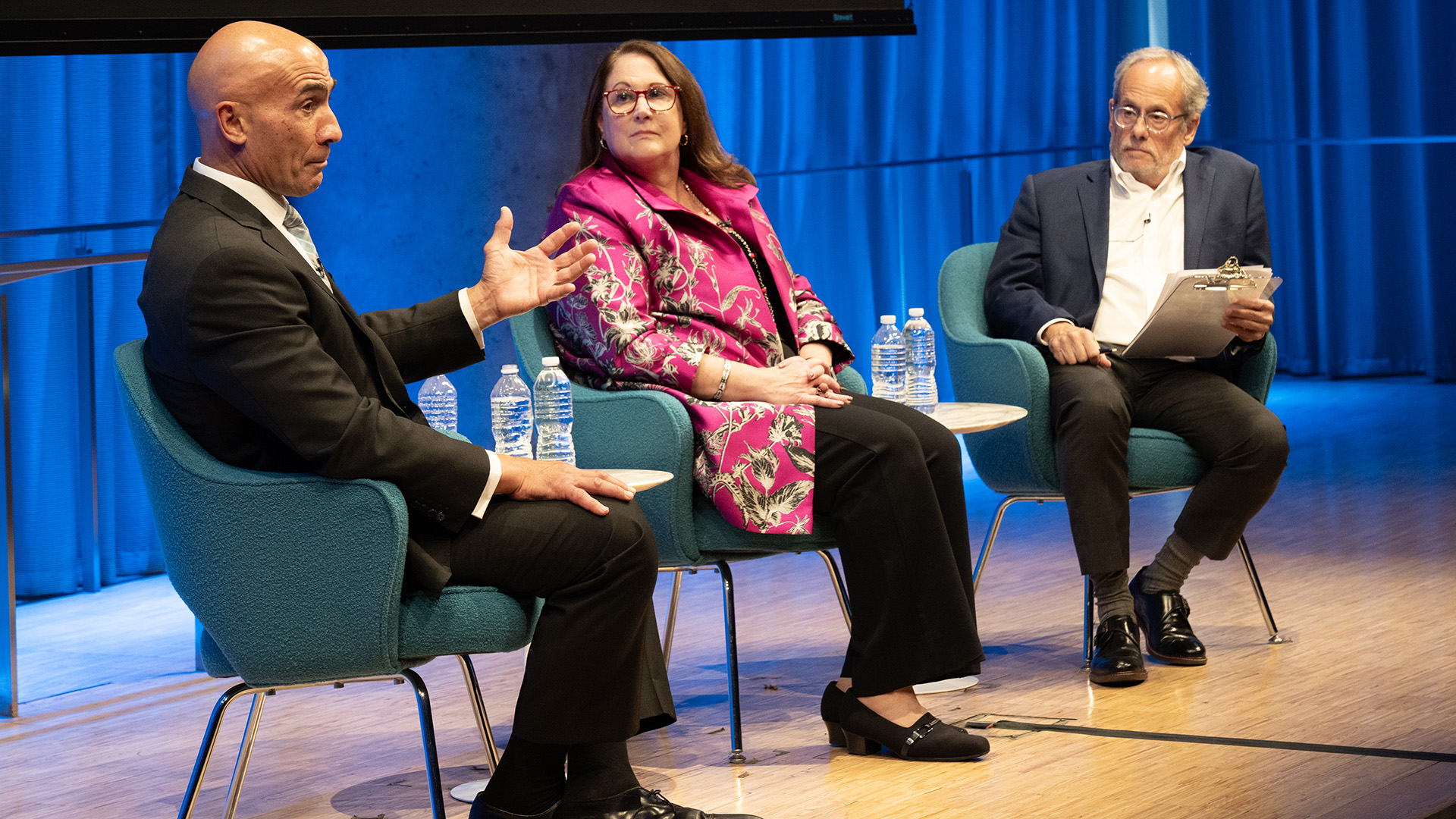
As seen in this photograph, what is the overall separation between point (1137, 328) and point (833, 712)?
1340 millimetres

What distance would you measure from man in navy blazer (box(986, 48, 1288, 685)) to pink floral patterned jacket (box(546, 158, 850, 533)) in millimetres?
703

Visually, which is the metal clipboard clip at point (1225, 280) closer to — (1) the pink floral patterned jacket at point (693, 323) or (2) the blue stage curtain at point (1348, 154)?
(1) the pink floral patterned jacket at point (693, 323)

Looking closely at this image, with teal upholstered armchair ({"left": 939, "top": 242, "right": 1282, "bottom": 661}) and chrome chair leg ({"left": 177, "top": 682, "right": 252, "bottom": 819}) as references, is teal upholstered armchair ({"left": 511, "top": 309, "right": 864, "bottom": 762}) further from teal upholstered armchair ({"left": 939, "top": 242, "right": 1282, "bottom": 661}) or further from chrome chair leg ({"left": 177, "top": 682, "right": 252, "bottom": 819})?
chrome chair leg ({"left": 177, "top": 682, "right": 252, "bottom": 819})

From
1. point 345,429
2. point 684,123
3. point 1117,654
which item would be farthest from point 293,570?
point 1117,654

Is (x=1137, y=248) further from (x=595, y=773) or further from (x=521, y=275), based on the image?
(x=595, y=773)

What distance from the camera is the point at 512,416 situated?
3.48m

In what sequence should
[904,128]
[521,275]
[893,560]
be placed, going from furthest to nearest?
[904,128], [893,560], [521,275]

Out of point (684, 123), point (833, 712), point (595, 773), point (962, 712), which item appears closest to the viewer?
point (595, 773)

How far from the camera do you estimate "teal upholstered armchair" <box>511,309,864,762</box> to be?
2941 millimetres

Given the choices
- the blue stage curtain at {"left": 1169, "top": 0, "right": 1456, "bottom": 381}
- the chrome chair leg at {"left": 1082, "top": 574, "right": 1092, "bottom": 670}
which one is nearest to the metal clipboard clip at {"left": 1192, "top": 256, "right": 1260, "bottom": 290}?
the chrome chair leg at {"left": 1082, "top": 574, "right": 1092, "bottom": 670}

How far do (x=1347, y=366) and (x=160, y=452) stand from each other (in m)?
7.65

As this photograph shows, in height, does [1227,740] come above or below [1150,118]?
below

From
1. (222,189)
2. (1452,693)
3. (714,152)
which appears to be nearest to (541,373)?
(714,152)

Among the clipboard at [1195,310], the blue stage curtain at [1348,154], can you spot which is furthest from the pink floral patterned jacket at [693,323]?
the blue stage curtain at [1348,154]
